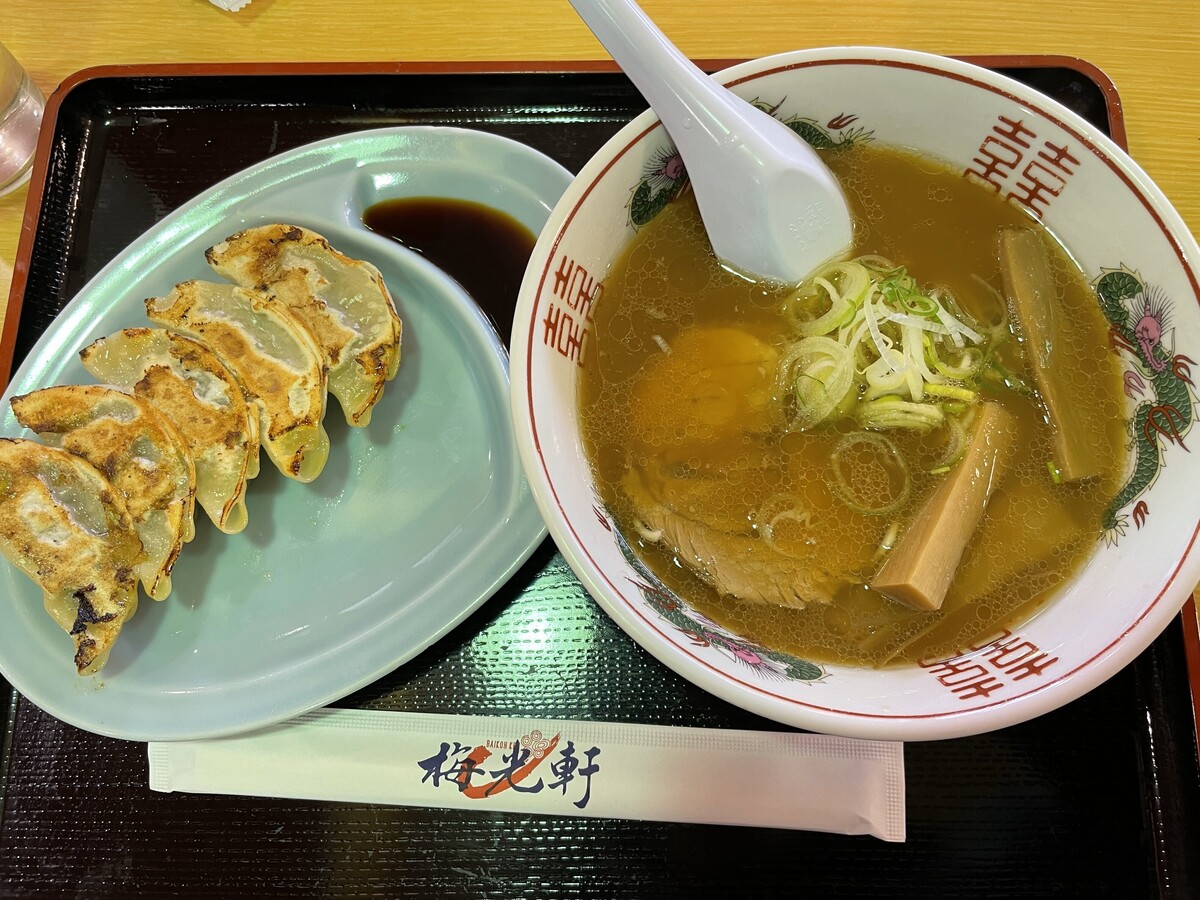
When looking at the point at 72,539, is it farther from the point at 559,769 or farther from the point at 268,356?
the point at 559,769

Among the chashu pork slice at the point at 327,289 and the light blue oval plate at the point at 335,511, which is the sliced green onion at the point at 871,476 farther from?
the chashu pork slice at the point at 327,289

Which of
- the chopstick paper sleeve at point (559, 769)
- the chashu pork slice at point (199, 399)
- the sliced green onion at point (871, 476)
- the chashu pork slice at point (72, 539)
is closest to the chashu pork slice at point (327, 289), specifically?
the chashu pork slice at point (199, 399)

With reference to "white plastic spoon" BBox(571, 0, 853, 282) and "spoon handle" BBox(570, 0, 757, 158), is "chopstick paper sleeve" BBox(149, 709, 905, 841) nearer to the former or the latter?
"white plastic spoon" BBox(571, 0, 853, 282)

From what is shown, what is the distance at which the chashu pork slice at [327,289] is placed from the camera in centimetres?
124

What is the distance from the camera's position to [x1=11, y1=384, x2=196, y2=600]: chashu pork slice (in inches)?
45.0

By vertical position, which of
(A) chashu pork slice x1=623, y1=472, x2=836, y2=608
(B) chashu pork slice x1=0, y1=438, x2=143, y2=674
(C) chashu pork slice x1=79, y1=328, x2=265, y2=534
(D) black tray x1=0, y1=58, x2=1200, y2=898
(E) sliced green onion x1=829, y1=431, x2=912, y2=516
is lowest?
(D) black tray x1=0, y1=58, x2=1200, y2=898

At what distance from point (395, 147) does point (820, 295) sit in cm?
83

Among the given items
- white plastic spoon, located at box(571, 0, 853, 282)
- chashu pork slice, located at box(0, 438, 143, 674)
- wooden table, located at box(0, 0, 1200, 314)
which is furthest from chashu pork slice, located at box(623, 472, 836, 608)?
wooden table, located at box(0, 0, 1200, 314)

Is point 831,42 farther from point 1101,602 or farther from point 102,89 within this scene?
point 102,89

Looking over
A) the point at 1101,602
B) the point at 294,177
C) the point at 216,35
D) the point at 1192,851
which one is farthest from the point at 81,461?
the point at 1192,851

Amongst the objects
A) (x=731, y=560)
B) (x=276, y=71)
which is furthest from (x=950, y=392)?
(x=276, y=71)

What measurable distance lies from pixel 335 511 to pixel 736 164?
0.85 metres

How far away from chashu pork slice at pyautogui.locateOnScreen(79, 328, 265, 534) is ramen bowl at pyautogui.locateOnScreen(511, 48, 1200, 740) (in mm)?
602

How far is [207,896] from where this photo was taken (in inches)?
42.8
